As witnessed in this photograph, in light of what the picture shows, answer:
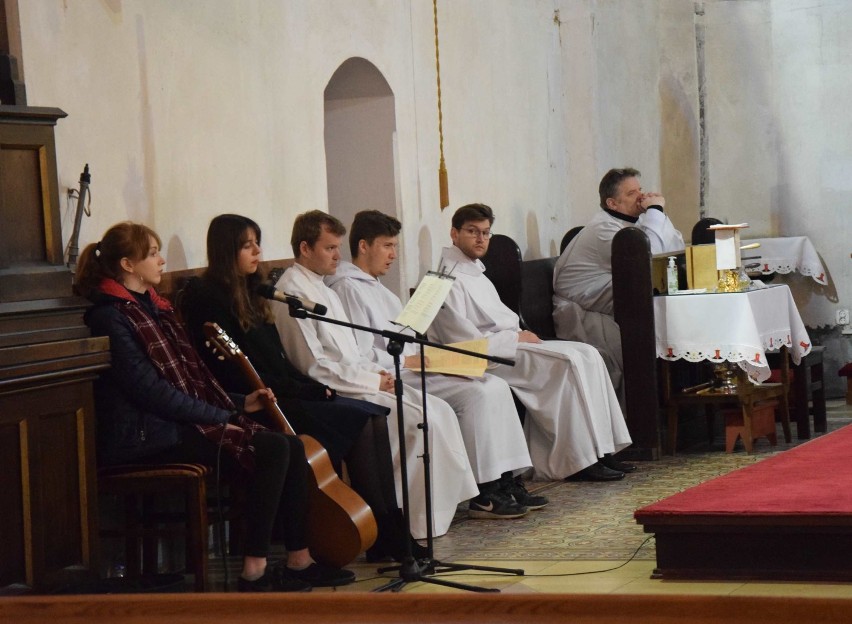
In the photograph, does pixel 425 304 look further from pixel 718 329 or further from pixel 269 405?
pixel 718 329

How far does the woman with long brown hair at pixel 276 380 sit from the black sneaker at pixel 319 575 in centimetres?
43

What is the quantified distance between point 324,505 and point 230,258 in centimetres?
103

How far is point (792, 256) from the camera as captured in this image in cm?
1173

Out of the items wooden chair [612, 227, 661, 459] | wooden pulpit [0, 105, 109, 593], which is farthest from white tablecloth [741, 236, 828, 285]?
wooden pulpit [0, 105, 109, 593]

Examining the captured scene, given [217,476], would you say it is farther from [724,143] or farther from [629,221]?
[724,143]

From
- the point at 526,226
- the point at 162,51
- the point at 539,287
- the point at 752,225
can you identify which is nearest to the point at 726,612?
the point at 162,51

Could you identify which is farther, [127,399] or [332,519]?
[332,519]

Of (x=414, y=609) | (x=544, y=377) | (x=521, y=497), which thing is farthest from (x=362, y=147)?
(x=414, y=609)

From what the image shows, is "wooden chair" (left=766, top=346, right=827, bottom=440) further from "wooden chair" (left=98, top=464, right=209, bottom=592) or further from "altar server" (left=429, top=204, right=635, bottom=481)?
"wooden chair" (left=98, top=464, right=209, bottom=592)

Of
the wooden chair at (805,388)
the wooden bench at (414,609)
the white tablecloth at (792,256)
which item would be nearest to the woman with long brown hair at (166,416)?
the wooden bench at (414,609)

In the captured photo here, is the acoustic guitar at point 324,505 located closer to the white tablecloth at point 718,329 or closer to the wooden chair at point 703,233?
the white tablecloth at point 718,329

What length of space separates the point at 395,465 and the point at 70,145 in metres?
1.86

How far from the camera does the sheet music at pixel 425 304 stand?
16.4 feet

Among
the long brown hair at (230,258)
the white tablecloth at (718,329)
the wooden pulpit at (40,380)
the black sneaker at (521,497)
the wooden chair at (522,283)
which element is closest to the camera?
the wooden pulpit at (40,380)
